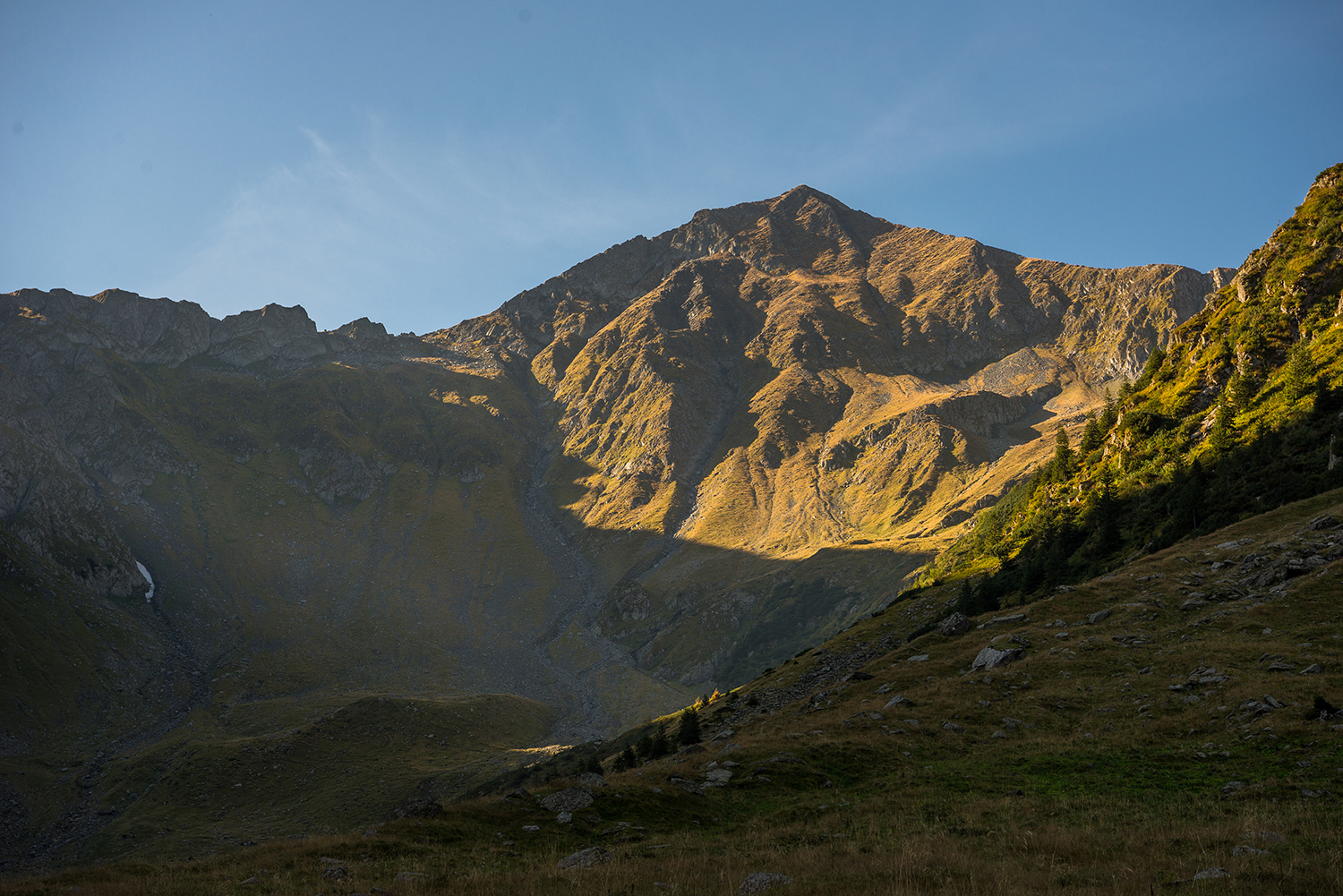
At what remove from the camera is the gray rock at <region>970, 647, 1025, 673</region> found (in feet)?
128

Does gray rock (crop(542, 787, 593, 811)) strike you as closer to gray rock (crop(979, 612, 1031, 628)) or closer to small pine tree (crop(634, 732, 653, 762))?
small pine tree (crop(634, 732, 653, 762))

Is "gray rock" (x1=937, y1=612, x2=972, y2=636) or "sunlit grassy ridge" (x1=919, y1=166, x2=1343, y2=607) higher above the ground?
"sunlit grassy ridge" (x1=919, y1=166, x2=1343, y2=607)

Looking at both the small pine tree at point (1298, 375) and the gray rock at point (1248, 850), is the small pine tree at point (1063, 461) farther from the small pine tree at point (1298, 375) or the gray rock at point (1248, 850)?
the gray rock at point (1248, 850)

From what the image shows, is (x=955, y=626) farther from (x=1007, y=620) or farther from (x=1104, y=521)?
(x=1104, y=521)

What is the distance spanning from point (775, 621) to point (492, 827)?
575 feet

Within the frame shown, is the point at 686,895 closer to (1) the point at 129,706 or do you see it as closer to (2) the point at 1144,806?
(2) the point at 1144,806

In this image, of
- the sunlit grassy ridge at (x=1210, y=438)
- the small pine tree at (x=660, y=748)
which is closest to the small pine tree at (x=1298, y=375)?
the sunlit grassy ridge at (x=1210, y=438)

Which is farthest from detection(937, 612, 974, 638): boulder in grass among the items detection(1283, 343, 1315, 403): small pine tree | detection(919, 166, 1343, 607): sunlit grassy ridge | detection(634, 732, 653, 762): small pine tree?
detection(1283, 343, 1315, 403): small pine tree

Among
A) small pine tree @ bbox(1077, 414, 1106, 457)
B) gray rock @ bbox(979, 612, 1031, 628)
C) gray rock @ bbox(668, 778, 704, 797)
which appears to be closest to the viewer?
gray rock @ bbox(668, 778, 704, 797)

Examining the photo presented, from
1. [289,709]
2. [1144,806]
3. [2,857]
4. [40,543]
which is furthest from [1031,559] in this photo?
[40,543]

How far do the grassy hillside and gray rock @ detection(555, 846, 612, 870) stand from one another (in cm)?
39

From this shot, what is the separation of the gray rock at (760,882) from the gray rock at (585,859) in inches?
175

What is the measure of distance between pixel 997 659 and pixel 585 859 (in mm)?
30860

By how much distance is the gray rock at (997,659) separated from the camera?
39.0 m
